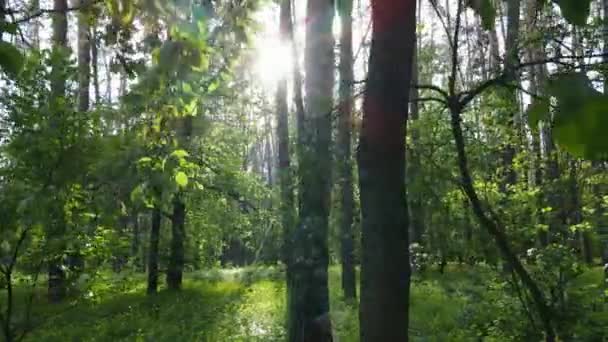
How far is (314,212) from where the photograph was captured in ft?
20.8

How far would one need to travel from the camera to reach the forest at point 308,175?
1.39 meters

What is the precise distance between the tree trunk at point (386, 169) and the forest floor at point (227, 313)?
14.8 feet

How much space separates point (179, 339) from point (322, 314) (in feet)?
13.0

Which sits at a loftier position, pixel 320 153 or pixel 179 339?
pixel 320 153

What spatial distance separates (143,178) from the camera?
1.66 metres

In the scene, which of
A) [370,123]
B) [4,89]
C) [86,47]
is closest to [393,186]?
[370,123]

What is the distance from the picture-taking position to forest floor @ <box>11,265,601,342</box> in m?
6.99

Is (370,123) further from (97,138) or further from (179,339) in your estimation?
(179,339)

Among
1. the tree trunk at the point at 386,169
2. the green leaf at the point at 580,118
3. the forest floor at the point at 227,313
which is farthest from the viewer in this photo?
the forest floor at the point at 227,313

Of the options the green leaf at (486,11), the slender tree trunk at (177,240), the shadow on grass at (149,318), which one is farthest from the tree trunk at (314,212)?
the slender tree trunk at (177,240)

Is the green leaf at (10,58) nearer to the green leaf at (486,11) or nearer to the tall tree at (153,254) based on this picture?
the green leaf at (486,11)

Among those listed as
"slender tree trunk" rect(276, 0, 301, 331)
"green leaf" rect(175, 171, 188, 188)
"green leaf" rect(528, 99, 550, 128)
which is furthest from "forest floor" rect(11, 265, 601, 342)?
"green leaf" rect(528, 99, 550, 128)

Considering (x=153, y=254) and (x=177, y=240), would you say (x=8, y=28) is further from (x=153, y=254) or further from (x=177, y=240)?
(x=153, y=254)

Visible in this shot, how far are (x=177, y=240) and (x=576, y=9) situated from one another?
15093mm
